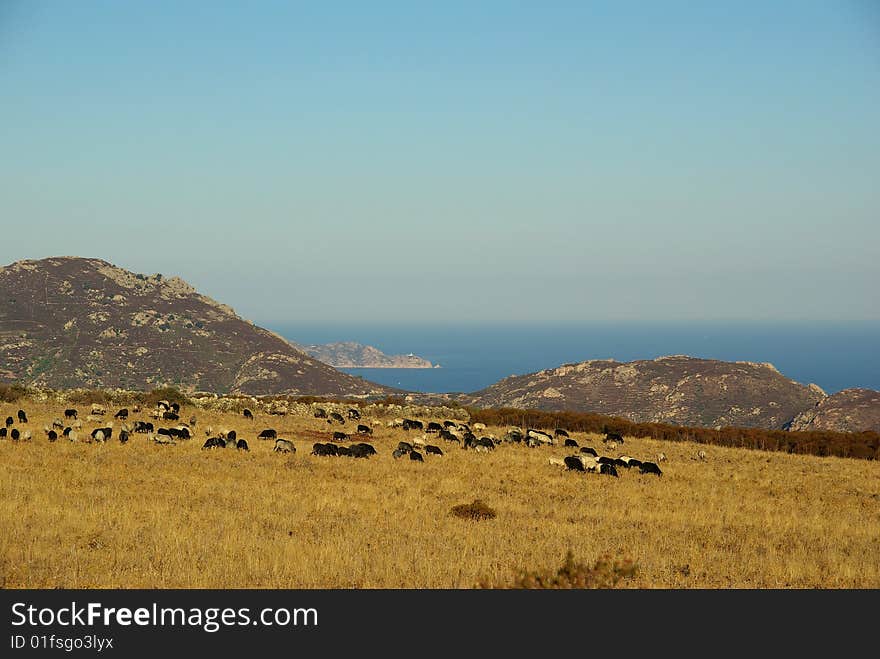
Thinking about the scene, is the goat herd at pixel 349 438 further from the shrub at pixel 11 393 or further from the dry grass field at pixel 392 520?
the shrub at pixel 11 393

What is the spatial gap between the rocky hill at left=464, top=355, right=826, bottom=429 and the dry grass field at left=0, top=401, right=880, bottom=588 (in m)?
61.3

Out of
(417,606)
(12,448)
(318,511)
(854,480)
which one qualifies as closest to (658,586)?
(417,606)

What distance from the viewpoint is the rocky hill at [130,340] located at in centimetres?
12775

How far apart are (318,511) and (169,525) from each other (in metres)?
3.93

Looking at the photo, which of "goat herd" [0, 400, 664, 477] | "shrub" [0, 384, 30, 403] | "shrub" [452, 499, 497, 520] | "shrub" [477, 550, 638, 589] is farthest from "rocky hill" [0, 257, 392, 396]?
"shrub" [477, 550, 638, 589]

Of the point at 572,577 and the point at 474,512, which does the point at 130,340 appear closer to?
the point at 474,512

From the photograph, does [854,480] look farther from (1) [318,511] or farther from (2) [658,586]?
(1) [318,511]

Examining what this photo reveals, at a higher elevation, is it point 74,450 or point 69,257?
point 69,257

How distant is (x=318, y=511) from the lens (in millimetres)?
18625

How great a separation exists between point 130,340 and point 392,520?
141177 mm

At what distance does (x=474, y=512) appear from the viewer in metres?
19.1

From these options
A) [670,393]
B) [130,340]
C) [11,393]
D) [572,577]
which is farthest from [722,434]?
[130,340]

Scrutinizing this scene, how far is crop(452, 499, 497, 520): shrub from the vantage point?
18922mm

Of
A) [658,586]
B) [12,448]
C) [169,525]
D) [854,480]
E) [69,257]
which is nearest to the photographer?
[658,586]
